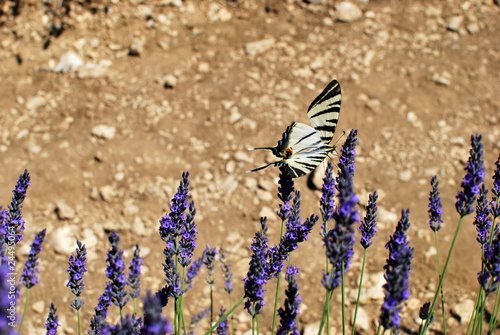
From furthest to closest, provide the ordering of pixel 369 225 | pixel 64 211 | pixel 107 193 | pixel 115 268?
pixel 107 193, pixel 64 211, pixel 369 225, pixel 115 268

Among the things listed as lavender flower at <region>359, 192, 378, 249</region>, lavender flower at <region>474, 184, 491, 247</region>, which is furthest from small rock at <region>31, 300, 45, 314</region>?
lavender flower at <region>474, 184, 491, 247</region>

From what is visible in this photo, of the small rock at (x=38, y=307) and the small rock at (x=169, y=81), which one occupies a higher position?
the small rock at (x=169, y=81)

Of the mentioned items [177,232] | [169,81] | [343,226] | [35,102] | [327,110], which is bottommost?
[35,102]

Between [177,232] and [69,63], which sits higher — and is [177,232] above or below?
above

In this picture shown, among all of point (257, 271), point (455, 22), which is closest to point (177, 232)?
point (257, 271)

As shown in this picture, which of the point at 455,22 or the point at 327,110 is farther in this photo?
the point at 455,22

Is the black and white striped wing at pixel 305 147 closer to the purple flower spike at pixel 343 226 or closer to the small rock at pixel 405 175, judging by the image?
the purple flower spike at pixel 343 226

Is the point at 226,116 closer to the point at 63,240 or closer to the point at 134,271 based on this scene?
the point at 63,240

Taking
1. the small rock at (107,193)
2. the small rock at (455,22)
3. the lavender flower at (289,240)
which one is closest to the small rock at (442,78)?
the small rock at (455,22)
